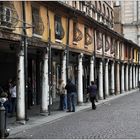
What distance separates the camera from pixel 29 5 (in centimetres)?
2081

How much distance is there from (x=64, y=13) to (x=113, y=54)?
18.5 m

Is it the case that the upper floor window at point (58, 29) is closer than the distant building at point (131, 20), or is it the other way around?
the upper floor window at point (58, 29)

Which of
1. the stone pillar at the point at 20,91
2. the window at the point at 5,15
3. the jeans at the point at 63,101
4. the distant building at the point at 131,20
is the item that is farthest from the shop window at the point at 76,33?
the distant building at the point at 131,20

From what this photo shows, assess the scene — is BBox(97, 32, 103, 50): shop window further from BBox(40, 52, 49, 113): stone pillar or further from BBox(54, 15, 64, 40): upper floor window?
BBox(40, 52, 49, 113): stone pillar

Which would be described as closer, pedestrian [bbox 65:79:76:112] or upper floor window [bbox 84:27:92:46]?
→ pedestrian [bbox 65:79:76:112]

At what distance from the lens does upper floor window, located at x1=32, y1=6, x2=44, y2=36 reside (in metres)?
21.4

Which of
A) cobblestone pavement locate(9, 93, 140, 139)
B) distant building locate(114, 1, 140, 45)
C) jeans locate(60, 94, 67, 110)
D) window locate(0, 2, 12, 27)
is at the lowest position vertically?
cobblestone pavement locate(9, 93, 140, 139)

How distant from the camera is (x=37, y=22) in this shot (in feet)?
71.8

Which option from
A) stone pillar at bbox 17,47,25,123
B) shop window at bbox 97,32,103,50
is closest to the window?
stone pillar at bbox 17,47,25,123

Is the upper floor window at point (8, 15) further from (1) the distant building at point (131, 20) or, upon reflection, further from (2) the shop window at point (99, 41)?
(1) the distant building at point (131, 20)

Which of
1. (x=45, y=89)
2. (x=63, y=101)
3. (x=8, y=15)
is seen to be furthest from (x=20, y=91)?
(x=63, y=101)

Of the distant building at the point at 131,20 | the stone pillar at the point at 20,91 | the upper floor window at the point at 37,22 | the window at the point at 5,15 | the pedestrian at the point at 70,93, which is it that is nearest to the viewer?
the window at the point at 5,15

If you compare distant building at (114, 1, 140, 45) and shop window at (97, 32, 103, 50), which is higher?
distant building at (114, 1, 140, 45)

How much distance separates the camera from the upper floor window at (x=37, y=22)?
21422 millimetres
